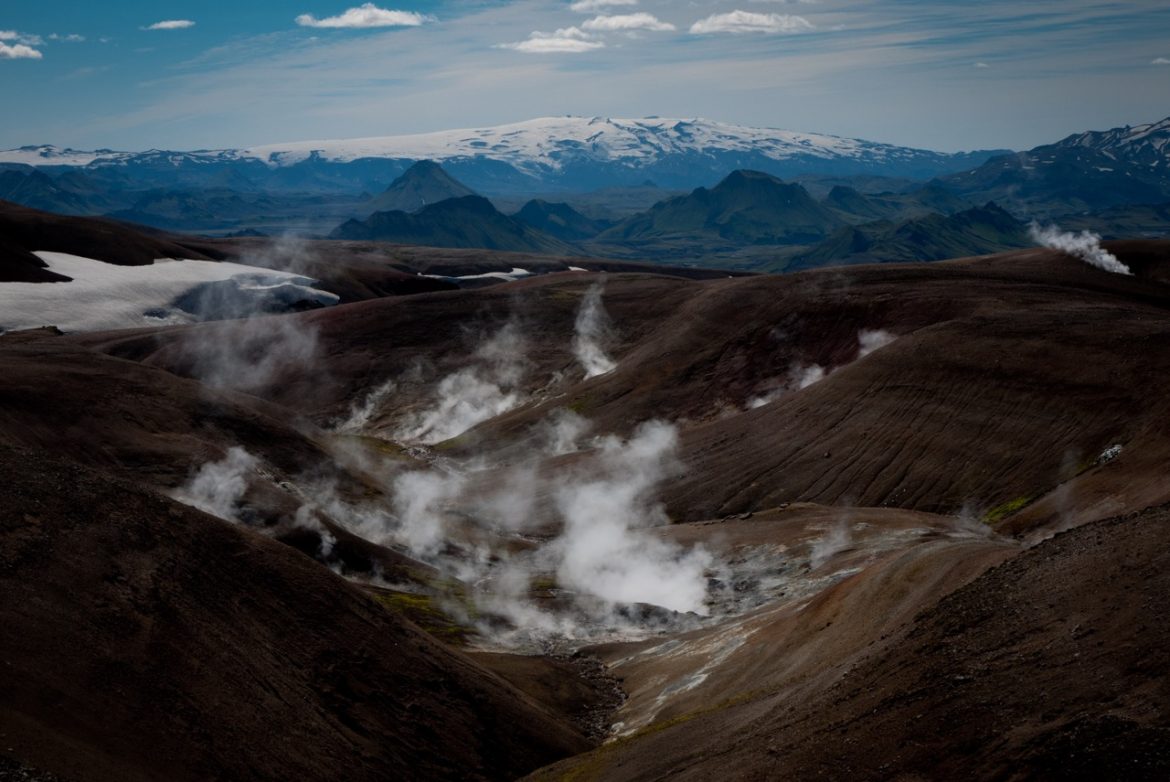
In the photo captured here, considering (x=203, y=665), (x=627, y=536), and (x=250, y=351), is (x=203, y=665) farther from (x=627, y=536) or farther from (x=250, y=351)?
(x=250, y=351)

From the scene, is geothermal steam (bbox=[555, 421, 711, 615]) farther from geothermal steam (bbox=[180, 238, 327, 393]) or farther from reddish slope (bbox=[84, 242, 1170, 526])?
geothermal steam (bbox=[180, 238, 327, 393])

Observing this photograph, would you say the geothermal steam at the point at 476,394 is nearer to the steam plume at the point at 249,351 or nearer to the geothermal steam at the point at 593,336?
the geothermal steam at the point at 593,336

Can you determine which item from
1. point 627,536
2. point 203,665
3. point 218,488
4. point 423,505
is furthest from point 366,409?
point 203,665

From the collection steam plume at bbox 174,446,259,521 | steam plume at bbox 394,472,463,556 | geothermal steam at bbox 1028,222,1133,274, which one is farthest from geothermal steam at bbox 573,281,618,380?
steam plume at bbox 174,446,259,521

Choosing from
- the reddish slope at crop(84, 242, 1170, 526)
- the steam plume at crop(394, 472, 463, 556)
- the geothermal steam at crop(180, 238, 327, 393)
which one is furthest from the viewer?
the geothermal steam at crop(180, 238, 327, 393)

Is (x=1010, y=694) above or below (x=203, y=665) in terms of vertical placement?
above

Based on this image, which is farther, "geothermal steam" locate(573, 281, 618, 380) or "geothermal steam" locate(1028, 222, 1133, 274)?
"geothermal steam" locate(573, 281, 618, 380)

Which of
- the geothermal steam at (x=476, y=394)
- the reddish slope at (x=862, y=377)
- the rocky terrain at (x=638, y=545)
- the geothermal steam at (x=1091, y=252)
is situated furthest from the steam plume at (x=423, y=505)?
the geothermal steam at (x=1091, y=252)
